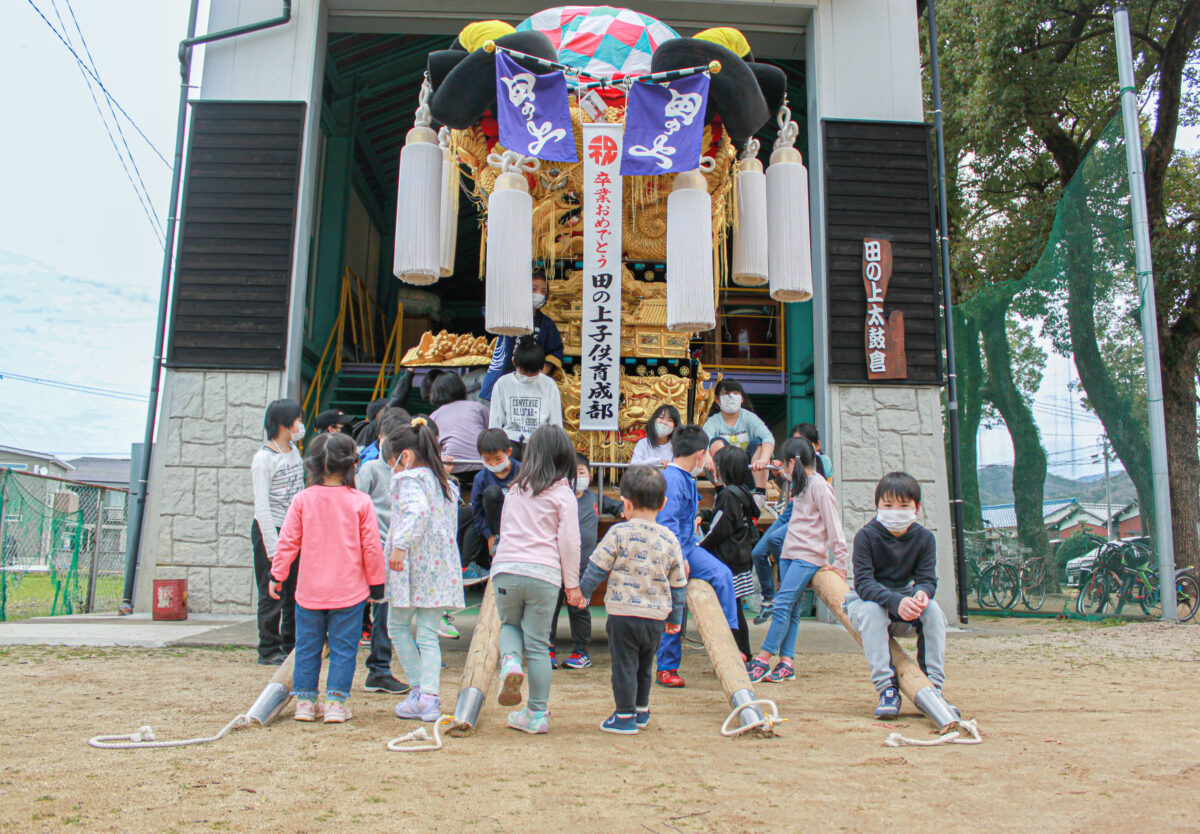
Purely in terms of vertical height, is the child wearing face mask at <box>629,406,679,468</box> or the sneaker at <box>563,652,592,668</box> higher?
the child wearing face mask at <box>629,406,679,468</box>

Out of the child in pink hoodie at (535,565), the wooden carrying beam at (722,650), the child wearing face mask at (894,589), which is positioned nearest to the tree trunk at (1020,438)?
the child wearing face mask at (894,589)

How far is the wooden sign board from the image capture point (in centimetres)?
892

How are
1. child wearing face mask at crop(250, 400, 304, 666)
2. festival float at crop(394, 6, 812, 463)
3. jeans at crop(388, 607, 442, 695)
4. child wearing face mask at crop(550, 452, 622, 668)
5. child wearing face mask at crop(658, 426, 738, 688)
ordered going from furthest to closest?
1. festival float at crop(394, 6, 812, 463)
2. child wearing face mask at crop(550, 452, 622, 668)
3. child wearing face mask at crop(250, 400, 304, 666)
4. child wearing face mask at crop(658, 426, 738, 688)
5. jeans at crop(388, 607, 442, 695)

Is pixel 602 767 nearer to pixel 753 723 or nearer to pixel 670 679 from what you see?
pixel 753 723

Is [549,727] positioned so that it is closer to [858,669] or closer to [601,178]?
[858,669]

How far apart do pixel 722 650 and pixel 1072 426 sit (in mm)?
6532

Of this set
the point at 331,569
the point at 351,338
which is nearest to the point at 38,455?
the point at 351,338

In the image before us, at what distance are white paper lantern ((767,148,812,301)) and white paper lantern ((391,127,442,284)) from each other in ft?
8.79

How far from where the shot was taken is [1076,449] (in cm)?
898

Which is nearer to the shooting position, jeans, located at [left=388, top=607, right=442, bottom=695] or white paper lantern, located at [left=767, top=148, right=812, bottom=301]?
jeans, located at [left=388, top=607, right=442, bottom=695]

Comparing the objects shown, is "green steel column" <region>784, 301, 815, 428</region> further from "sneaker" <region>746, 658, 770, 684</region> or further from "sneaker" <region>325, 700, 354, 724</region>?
"sneaker" <region>325, 700, 354, 724</region>

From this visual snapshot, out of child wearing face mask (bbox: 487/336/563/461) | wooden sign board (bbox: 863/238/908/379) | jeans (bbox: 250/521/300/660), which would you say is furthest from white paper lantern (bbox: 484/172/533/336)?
wooden sign board (bbox: 863/238/908/379)

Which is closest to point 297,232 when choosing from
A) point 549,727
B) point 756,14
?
point 756,14

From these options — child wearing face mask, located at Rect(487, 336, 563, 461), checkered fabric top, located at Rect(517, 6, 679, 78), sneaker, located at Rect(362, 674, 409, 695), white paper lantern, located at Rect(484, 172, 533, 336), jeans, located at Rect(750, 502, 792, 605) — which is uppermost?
checkered fabric top, located at Rect(517, 6, 679, 78)
